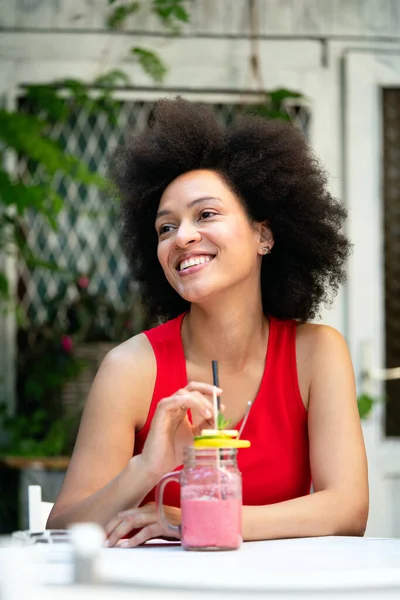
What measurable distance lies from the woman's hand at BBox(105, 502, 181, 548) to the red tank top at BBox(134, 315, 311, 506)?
1.29 feet

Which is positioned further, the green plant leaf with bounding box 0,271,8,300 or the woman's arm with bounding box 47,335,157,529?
the green plant leaf with bounding box 0,271,8,300

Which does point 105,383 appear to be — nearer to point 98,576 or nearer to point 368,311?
point 98,576

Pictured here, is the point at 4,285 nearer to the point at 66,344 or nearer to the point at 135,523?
the point at 66,344

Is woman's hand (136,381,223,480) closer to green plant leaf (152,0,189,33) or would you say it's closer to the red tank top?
the red tank top

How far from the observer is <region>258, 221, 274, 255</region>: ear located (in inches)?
94.4

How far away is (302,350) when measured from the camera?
2.35 metres

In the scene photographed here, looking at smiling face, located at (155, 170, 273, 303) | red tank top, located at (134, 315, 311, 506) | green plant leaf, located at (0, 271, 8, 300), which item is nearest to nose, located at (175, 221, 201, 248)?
smiling face, located at (155, 170, 273, 303)

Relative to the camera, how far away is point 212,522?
152 centimetres

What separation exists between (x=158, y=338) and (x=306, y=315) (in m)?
0.38

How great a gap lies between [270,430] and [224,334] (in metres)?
0.24

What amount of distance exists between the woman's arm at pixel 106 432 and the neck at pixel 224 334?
0.39 feet

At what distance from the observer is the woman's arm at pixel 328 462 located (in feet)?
6.12

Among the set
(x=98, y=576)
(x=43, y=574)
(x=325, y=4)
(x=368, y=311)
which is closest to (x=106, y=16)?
(x=325, y=4)

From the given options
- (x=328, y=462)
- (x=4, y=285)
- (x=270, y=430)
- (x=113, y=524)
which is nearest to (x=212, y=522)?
(x=113, y=524)
